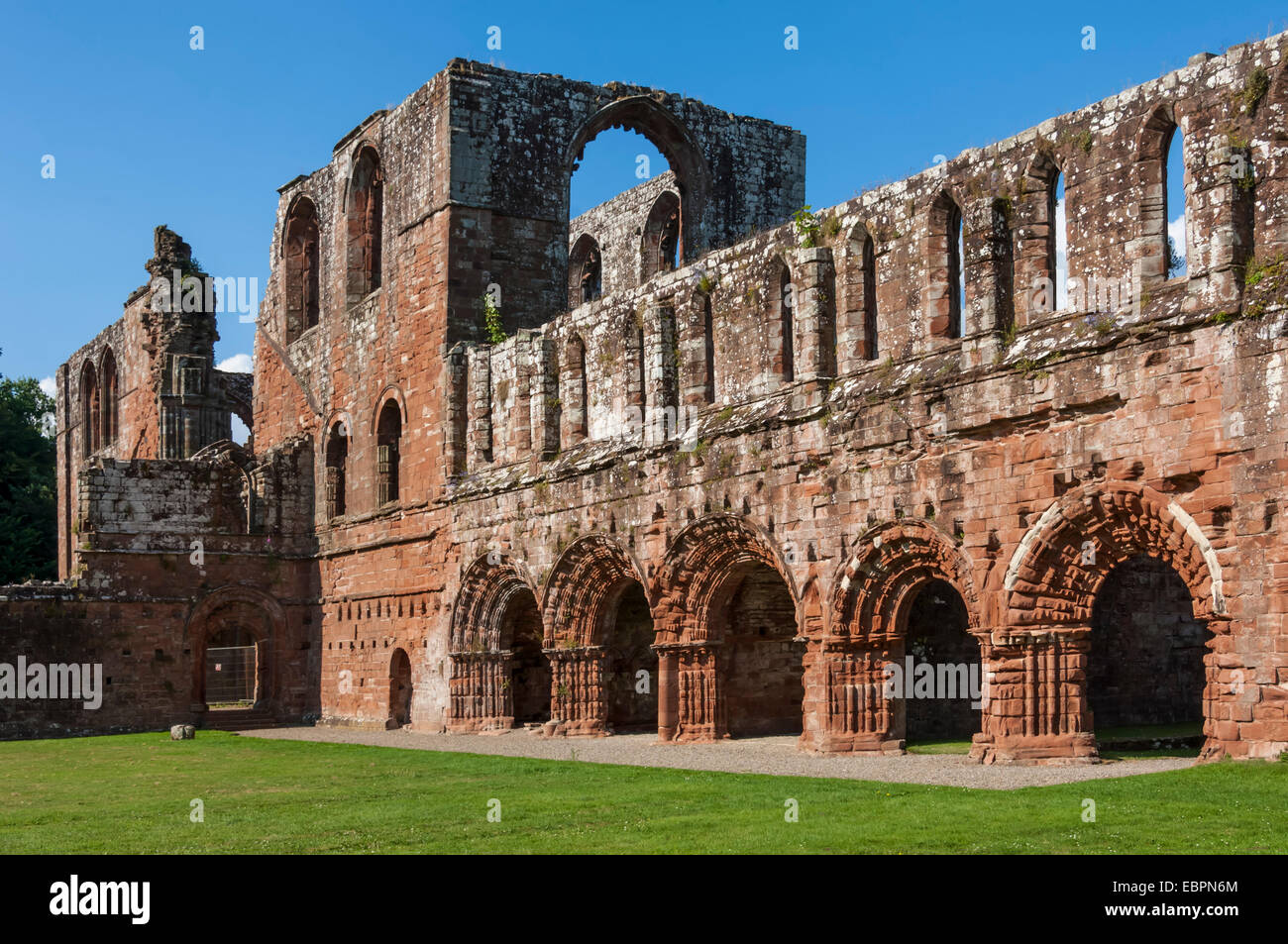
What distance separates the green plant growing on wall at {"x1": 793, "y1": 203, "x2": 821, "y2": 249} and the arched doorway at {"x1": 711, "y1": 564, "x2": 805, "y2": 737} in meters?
4.26

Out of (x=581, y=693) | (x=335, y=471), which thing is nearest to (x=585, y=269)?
Answer: (x=335, y=471)

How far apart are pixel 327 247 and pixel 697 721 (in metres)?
15.0

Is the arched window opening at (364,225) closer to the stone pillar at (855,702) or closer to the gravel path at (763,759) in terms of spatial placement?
the gravel path at (763,759)

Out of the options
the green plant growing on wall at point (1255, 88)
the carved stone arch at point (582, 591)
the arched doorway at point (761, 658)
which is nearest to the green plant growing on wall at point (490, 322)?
the carved stone arch at point (582, 591)

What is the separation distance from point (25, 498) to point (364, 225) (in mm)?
21091

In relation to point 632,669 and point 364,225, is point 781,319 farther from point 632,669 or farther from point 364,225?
point 364,225

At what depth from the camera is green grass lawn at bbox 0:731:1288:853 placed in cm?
1007

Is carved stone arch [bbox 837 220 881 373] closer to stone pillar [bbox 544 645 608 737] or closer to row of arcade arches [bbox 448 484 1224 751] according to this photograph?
row of arcade arches [bbox 448 484 1224 751]

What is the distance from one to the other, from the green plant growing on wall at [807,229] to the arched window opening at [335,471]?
46.1 ft

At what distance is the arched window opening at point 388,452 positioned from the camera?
29.1m

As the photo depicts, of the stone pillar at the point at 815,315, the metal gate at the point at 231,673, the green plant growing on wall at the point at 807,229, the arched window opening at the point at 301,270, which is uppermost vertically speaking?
the arched window opening at the point at 301,270

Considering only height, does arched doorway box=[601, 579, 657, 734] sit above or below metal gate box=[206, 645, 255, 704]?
above

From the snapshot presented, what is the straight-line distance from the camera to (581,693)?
23.4 meters

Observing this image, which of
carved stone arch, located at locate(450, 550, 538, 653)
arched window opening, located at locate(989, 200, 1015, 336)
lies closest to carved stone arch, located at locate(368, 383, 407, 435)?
carved stone arch, located at locate(450, 550, 538, 653)
